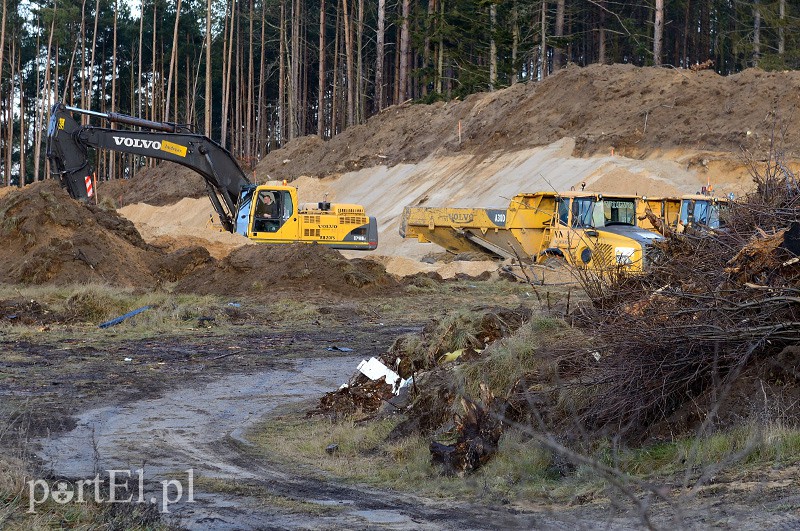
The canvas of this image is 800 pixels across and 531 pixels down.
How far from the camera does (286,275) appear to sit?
75.4 ft

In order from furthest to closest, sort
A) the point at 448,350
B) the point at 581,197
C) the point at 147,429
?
the point at 581,197
the point at 448,350
the point at 147,429

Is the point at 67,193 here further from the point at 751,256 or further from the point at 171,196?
the point at 171,196

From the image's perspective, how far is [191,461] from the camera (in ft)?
27.5

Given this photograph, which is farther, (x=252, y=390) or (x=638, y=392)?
(x=252, y=390)

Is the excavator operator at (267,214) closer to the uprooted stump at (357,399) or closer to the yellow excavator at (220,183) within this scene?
the yellow excavator at (220,183)

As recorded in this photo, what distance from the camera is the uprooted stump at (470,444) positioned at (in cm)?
793

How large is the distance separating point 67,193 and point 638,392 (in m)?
19.9

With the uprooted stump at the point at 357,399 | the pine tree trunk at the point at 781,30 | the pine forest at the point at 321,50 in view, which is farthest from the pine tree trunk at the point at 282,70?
the uprooted stump at the point at 357,399

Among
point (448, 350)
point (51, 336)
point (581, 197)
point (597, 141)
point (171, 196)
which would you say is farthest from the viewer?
point (171, 196)

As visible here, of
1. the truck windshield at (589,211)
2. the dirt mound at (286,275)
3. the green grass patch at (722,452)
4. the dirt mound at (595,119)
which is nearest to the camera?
the green grass patch at (722,452)

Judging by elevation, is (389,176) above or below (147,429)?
above

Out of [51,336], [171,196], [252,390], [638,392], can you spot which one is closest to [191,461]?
[638,392]

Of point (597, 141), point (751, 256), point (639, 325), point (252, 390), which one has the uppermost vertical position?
point (597, 141)

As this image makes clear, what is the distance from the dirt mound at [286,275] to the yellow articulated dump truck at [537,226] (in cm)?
360
